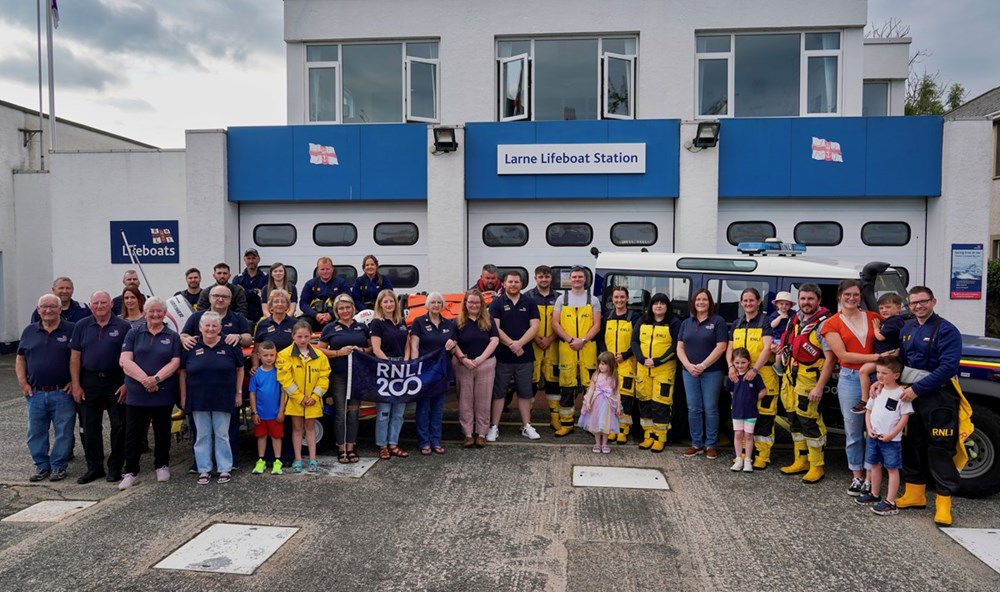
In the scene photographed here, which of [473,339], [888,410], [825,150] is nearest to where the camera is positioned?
[888,410]

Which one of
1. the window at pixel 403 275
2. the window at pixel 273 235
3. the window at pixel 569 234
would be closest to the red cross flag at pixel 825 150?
the window at pixel 569 234

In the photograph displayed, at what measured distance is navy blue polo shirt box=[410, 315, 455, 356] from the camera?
22.9ft

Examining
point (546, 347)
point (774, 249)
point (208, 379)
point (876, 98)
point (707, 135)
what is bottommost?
point (208, 379)

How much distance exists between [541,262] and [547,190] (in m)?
1.30

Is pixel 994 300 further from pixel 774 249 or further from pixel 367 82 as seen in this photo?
pixel 367 82

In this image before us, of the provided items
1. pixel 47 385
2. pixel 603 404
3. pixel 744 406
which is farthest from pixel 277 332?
pixel 744 406

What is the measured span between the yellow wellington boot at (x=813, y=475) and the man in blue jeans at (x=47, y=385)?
6914 millimetres

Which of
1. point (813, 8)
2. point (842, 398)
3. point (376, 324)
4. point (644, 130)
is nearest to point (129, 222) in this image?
point (376, 324)

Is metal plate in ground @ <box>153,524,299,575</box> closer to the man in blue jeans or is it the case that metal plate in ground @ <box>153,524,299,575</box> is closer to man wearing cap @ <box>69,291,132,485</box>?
man wearing cap @ <box>69,291,132,485</box>

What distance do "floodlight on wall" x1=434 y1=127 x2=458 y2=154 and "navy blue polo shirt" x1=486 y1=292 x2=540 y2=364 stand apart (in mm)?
4864

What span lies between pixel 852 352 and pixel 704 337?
137 cm

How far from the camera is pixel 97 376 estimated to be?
20.6 ft

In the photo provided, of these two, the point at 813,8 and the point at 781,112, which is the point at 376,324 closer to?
the point at 781,112

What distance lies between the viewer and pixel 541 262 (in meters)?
12.0
